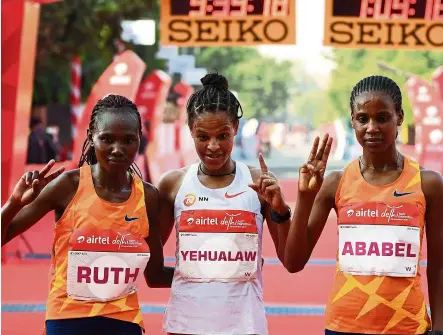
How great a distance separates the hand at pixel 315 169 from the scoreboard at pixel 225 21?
Answer: 5.95 metres

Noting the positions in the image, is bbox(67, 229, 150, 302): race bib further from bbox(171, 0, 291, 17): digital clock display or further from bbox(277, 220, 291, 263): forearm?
bbox(171, 0, 291, 17): digital clock display

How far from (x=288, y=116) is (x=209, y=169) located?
76529 millimetres

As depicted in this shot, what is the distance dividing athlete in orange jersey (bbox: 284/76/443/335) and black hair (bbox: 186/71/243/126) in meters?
0.43

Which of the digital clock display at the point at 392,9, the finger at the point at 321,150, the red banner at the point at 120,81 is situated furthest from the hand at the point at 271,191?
the red banner at the point at 120,81

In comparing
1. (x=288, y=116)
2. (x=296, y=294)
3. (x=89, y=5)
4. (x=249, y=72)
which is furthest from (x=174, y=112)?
(x=288, y=116)

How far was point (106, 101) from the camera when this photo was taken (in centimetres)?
324

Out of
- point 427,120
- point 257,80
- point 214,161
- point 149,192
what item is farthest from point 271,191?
point 257,80

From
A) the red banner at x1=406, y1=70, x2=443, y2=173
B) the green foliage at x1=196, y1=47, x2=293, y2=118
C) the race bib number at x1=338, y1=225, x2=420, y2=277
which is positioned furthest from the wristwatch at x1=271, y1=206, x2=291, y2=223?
the green foliage at x1=196, y1=47, x2=293, y2=118

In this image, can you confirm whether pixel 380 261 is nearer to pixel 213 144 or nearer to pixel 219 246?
pixel 219 246

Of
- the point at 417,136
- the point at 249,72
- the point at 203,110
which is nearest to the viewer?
the point at 203,110

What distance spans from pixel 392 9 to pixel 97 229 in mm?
6637

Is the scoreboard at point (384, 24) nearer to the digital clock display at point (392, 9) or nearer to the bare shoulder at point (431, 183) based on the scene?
the digital clock display at point (392, 9)

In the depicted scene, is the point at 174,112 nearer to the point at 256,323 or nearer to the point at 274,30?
the point at 274,30

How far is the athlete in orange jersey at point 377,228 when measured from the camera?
298 cm
